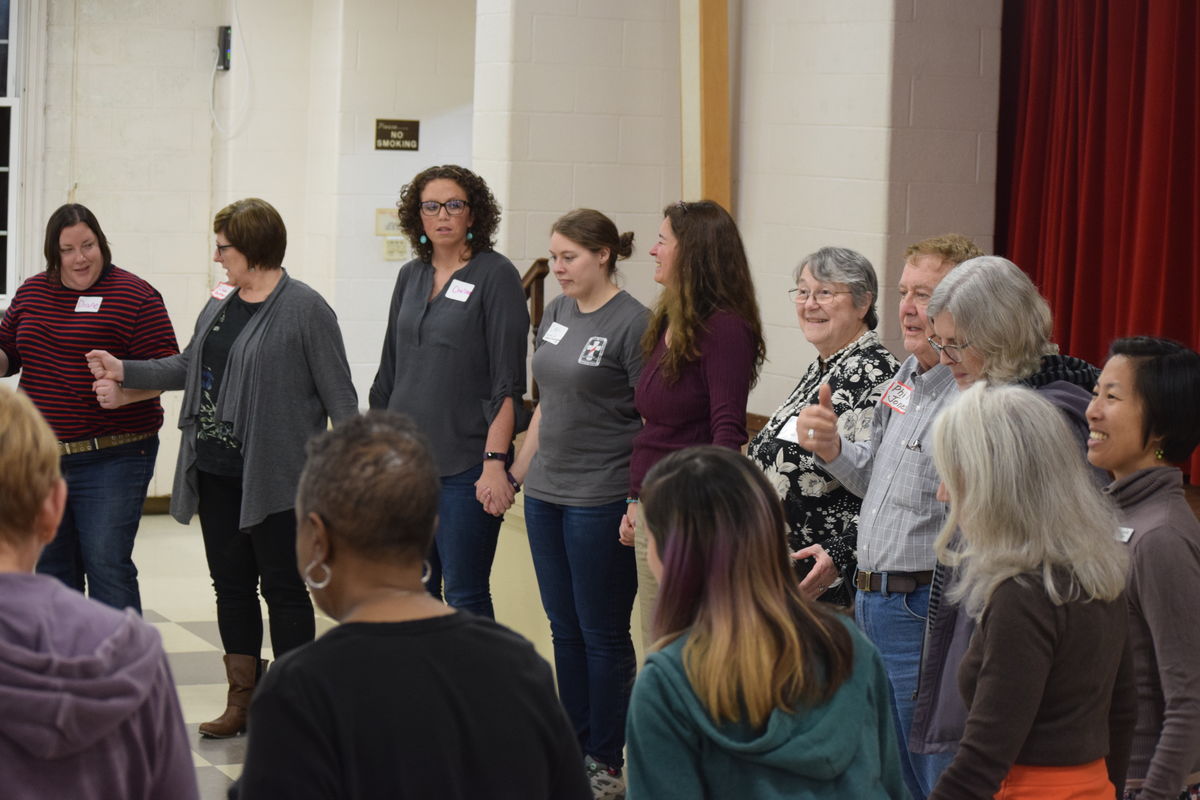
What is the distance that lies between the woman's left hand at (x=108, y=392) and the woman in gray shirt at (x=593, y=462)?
112 centimetres

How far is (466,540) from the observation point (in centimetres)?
370

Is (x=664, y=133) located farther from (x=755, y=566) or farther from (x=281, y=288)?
(x=755, y=566)

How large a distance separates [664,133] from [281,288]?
2.10 m

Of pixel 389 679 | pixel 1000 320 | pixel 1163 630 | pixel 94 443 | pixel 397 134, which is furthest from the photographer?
pixel 397 134

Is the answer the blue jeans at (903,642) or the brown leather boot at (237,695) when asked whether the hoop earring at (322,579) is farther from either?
the brown leather boot at (237,695)

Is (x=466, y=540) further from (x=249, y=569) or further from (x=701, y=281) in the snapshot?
(x=701, y=281)

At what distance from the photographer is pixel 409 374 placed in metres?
3.73

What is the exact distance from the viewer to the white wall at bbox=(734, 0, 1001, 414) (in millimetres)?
4504

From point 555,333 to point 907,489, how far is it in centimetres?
119

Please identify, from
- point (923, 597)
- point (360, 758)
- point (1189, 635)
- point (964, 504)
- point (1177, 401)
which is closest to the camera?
point (360, 758)

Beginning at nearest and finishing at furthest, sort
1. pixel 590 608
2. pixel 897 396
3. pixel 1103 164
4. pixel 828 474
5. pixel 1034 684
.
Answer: pixel 1034 684, pixel 897 396, pixel 828 474, pixel 590 608, pixel 1103 164

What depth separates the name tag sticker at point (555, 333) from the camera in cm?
351

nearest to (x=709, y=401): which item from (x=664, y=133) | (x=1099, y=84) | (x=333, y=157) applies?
(x=1099, y=84)

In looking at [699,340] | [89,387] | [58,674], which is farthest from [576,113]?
[58,674]
